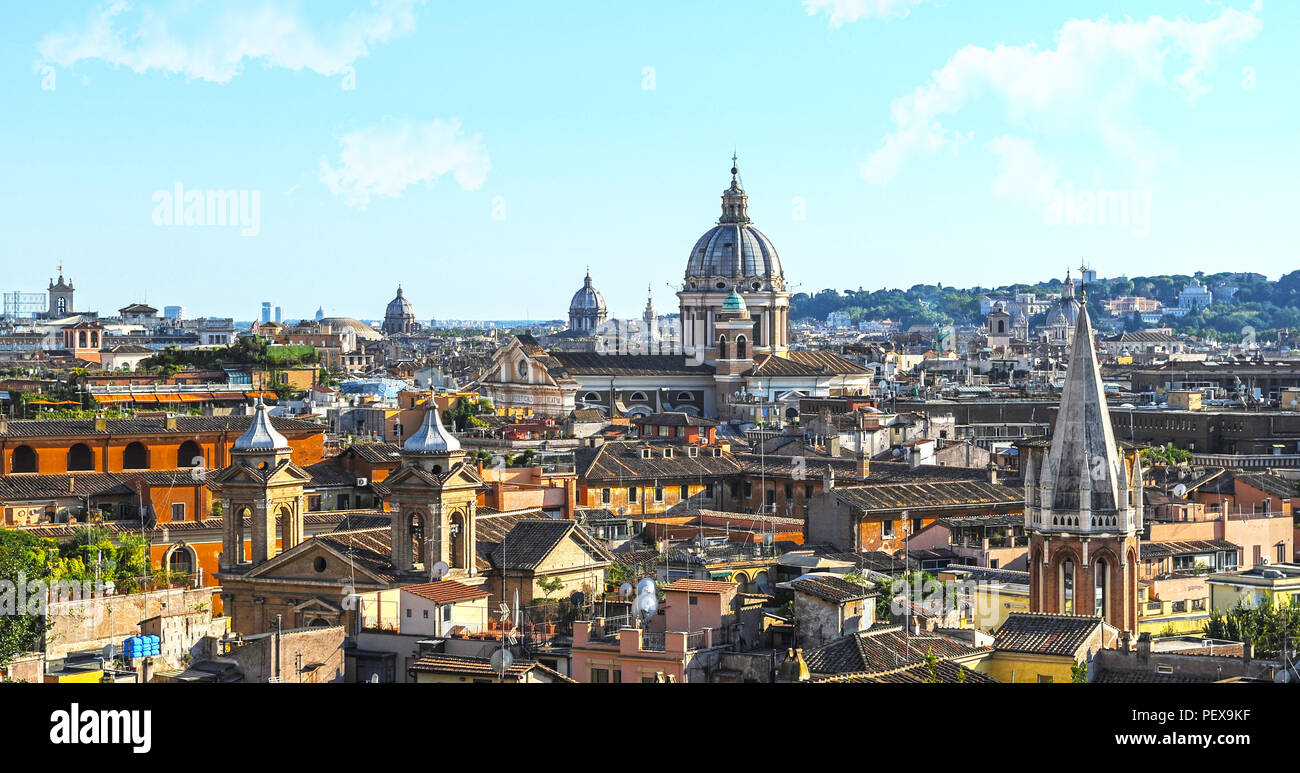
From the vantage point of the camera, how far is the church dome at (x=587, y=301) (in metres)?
150

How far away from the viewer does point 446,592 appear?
21.0 metres

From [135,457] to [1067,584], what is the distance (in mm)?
22953

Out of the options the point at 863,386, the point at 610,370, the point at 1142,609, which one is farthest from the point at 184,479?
the point at 863,386

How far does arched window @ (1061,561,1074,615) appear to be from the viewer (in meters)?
22.9

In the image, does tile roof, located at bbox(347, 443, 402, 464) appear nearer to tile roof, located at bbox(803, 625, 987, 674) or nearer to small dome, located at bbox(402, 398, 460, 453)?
small dome, located at bbox(402, 398, 460, 453)

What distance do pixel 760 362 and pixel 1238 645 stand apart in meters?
47.6

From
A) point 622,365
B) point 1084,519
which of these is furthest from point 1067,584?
point 622,365

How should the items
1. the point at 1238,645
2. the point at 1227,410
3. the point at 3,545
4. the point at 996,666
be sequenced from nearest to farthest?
the point at 996,666, the point at 1238,645, the point at 3,545, the point at 1227,410

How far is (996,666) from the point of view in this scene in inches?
709

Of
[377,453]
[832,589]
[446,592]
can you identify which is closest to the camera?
[832,589]

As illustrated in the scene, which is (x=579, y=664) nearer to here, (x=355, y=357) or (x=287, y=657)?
(x=287, y=657)

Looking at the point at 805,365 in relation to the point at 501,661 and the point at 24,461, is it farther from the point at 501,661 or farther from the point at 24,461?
the point at 501,661

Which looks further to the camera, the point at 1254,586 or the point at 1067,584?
the point at 1254,586

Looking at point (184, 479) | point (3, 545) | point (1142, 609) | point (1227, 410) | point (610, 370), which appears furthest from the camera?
point (610, 370)
